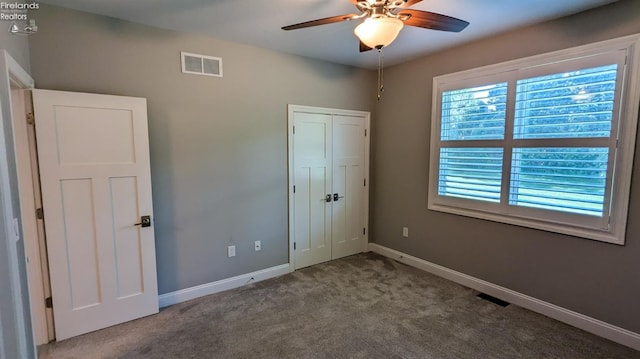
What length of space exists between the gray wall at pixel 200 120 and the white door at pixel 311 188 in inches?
7.5

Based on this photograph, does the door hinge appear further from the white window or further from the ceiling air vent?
the white window

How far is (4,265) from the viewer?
4.52 ft

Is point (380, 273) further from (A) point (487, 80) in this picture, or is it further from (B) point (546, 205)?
(A) point (487, 80)

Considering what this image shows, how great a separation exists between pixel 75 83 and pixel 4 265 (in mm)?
1669

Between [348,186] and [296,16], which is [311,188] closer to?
[348,186]

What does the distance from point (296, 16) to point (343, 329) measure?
273cm

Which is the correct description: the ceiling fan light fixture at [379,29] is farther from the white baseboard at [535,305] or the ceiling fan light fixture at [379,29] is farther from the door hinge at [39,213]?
the white baseboard at [535,305]

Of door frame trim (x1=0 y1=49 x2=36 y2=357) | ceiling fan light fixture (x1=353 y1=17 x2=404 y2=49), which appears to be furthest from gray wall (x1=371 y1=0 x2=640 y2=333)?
door frame trim (x1=0 y1=49 x2=36 y2=357)

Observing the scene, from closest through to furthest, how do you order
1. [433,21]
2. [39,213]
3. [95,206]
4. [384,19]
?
1. [384,19]
2. [433,21]
3. [39,213]
4. [95,206]

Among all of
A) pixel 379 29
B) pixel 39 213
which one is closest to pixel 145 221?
pixel 39 213

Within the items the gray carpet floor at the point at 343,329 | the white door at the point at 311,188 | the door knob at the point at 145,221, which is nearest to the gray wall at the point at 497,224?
the gray carpet floor at the point at 343,329

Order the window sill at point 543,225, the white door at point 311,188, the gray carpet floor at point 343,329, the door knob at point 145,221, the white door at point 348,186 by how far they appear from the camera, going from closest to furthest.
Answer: the gray carpet floor at point 343,329 → the window sill at point 543,225 → the door knob at point 145,221 → the white door at point 311,188 → the white door at point 348,186

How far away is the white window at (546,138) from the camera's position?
2.29 meters

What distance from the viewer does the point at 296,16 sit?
2463 mm
